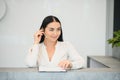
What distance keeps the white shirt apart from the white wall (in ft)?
5.84

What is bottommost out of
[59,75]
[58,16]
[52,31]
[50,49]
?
[59,75]

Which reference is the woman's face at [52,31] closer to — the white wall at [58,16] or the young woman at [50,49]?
the young woman at [50,49]

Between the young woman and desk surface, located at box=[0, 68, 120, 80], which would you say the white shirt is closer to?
the young woman

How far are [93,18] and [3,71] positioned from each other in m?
2.50

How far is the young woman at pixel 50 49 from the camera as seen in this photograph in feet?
6.11

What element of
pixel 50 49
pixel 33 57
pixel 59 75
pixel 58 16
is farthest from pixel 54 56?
pixel 58 16

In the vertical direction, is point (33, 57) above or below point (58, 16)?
below

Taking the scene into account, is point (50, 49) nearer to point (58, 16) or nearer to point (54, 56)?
point (54, 56)

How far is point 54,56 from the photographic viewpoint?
1.93 meters

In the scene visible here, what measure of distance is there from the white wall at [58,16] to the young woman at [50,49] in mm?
1763

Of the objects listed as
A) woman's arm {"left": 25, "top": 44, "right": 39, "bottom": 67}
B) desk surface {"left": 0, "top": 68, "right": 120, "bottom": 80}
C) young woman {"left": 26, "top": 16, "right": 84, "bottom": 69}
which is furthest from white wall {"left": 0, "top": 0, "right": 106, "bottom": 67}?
desk surface {"left": 0, "top": 68, "right": 120, "bottom": 80}

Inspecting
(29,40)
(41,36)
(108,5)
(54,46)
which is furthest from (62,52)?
(108,5)

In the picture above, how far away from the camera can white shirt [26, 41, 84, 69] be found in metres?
1.85

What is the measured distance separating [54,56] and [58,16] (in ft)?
6.19
